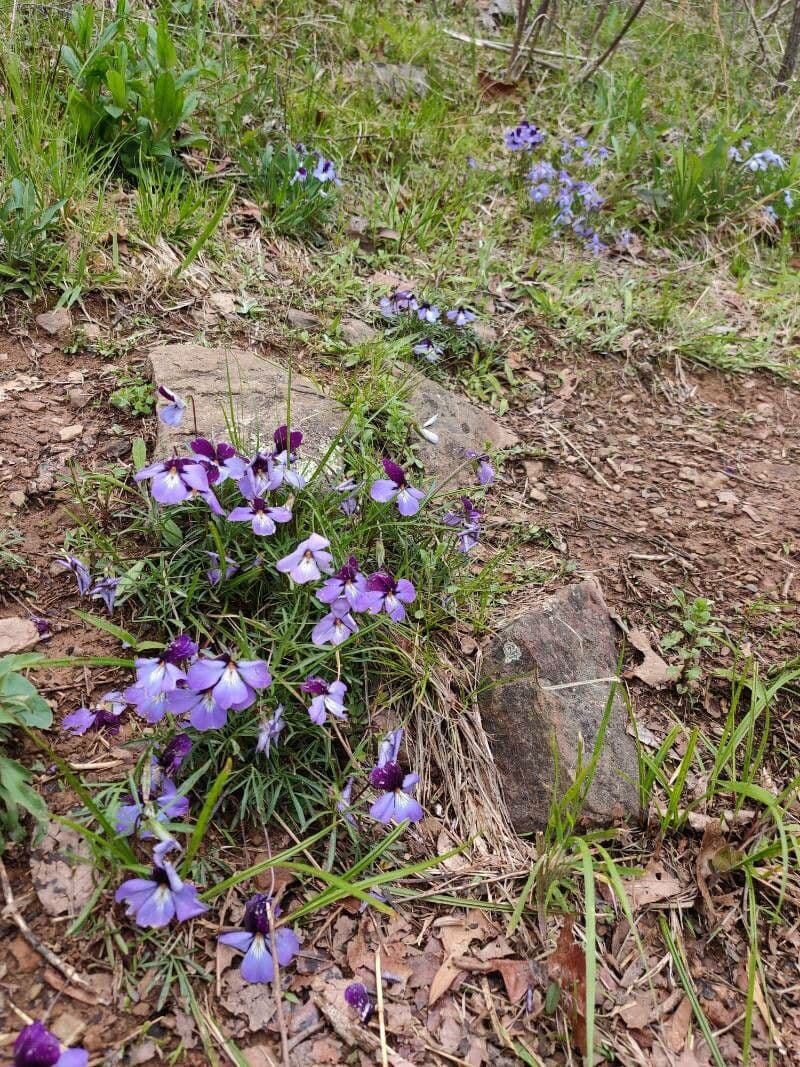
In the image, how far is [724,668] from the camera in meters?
2.26

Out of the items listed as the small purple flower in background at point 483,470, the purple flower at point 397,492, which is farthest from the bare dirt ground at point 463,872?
the purple flower at point 397,492

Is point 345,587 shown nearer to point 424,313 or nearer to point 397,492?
point 397,492

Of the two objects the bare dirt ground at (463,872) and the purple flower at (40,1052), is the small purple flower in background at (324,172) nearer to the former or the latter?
the bare dirt ground at (463,872)

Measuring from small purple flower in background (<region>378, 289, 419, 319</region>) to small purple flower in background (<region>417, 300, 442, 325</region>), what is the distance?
0.13 ft

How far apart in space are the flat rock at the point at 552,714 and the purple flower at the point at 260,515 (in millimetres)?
675

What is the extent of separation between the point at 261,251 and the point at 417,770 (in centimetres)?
222

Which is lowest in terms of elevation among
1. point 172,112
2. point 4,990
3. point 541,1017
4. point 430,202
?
point 541,1017

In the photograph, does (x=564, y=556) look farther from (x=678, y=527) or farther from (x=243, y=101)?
(x=243, y=101)

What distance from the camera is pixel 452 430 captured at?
269 centimetres

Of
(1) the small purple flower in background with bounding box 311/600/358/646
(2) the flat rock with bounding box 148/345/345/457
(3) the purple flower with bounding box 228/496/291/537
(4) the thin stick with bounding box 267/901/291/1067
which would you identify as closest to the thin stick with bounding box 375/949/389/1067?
(4) the thin stick with bounding box 267/901/291/1067

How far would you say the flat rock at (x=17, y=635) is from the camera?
1731mm

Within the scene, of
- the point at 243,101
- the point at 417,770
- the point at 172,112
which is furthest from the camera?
the point at 243,101

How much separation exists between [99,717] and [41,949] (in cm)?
43

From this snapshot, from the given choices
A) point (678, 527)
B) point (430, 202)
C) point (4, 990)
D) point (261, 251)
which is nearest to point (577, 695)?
point (678, 527)
